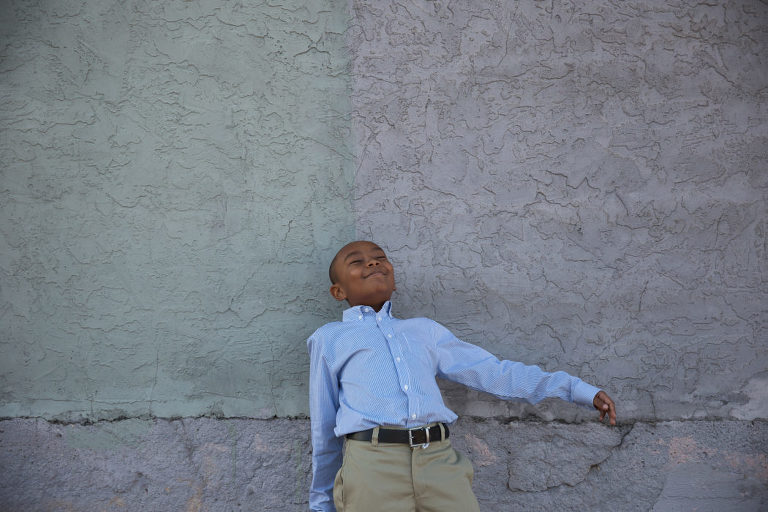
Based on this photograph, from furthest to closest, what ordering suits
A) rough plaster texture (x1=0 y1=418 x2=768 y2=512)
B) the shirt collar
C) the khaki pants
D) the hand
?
rough plaster texture (x1=0 y1=418 x2=768 y2=512)
the shirt collar
the hand
the khaki pants

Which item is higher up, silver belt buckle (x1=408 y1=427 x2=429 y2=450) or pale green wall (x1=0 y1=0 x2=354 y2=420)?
pale green wall (x1=0 y1=0 x2=354 y2=420)

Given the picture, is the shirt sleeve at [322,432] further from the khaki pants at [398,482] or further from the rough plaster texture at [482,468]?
the rough plaster texture at [482,468]

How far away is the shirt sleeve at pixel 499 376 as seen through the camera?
2.12m

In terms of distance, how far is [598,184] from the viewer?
8.07 ft

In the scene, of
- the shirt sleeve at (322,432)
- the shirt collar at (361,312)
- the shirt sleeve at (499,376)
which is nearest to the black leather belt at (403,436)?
the shirt sleeve at (322,432)

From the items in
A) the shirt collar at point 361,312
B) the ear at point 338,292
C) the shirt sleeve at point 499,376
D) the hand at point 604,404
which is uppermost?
the ear at point 338,292

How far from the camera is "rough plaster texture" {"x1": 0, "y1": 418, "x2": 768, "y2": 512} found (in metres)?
2.38

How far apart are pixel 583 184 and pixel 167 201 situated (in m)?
1.75

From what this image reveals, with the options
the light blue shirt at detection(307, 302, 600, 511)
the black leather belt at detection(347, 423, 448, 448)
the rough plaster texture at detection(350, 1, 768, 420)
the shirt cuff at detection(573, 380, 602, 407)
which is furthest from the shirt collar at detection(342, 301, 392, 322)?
the shirt cuff at detection(573, 380, 602, 407)

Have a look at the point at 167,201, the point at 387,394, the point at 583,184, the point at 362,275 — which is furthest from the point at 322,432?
the point at 583,184

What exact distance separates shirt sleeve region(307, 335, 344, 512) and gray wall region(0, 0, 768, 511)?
0.32m

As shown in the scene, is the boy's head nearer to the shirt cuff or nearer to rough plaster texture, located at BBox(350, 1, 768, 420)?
rough plaster texture, located at BBox(350, 1, 768, 420)

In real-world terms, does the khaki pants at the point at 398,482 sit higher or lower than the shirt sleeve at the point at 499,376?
lower

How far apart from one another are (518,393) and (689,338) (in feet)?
2.71
